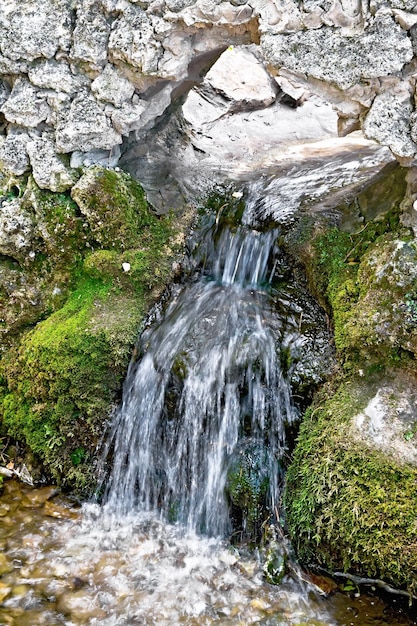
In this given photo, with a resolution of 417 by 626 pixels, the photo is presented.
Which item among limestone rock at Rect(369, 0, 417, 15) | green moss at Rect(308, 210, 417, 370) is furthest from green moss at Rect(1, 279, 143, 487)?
limestone rock at Rect(369, 0, 417, 15)

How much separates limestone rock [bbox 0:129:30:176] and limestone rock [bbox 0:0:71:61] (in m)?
0.74

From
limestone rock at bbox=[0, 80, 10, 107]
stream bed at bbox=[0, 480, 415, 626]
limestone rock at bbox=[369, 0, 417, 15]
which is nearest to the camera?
limestone rock at bbox=[369, 0, 417, 15]

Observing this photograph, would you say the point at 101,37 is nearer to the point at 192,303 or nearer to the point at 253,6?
the point at 253,6

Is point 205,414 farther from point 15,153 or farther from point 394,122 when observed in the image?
point 15,153

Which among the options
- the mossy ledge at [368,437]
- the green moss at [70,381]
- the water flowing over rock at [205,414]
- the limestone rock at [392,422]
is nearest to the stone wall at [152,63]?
the mossy ledge at [368,437]

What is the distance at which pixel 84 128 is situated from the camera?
4.64m

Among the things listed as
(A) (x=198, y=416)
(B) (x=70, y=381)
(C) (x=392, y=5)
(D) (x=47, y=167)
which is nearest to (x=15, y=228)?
(D) (x=47, y=167)

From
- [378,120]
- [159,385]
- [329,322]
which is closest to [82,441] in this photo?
[159,385]

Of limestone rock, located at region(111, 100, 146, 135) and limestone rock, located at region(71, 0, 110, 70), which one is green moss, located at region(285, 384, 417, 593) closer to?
limestone rock, located at region(111, 100, 146, 135)

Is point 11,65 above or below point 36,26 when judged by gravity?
below

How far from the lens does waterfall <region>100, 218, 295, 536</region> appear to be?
14.0 feet

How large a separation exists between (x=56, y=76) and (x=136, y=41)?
823 mm

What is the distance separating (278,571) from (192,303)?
97.9 inches

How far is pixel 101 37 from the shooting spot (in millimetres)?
4371
